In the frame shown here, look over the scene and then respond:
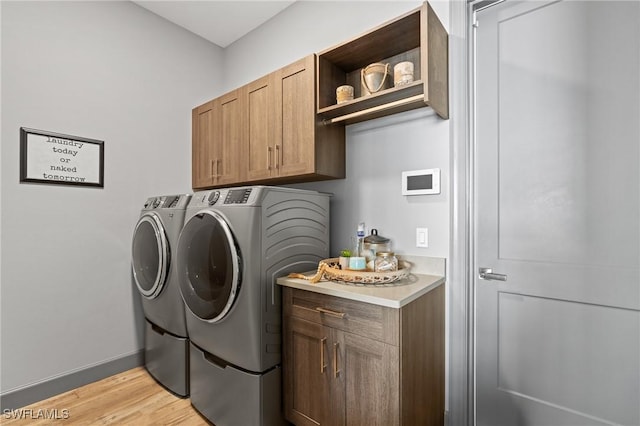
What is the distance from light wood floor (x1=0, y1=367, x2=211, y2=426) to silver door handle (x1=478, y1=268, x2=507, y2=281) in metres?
1.78

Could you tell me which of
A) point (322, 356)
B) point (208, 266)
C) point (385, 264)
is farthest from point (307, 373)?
point (208, 266)

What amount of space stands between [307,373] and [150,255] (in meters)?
1.40

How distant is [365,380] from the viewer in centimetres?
134

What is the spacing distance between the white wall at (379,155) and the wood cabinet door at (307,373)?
71cm

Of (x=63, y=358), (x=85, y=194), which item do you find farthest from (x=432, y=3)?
(x=63, y=358)

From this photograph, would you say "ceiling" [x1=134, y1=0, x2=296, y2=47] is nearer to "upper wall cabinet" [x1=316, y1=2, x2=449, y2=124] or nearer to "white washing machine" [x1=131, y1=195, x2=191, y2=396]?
"upper wall cabinet" [x1=316, y1=2, x2=449, y2=124]

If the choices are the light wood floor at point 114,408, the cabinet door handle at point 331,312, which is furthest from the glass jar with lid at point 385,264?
the light wood floor at point 114,408

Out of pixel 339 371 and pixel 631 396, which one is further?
pixel 339 371

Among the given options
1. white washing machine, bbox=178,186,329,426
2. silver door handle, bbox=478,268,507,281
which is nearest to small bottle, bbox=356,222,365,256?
white washing machine, bbox=178,186,329,426

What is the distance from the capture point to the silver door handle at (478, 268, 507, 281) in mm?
1608

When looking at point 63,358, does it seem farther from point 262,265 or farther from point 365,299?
point 365,299

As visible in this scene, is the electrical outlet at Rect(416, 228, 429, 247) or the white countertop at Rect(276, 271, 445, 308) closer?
the white countertop at Rect(276, 271, 445, 308)

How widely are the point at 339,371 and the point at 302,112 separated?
147cm

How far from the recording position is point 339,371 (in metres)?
1.42
